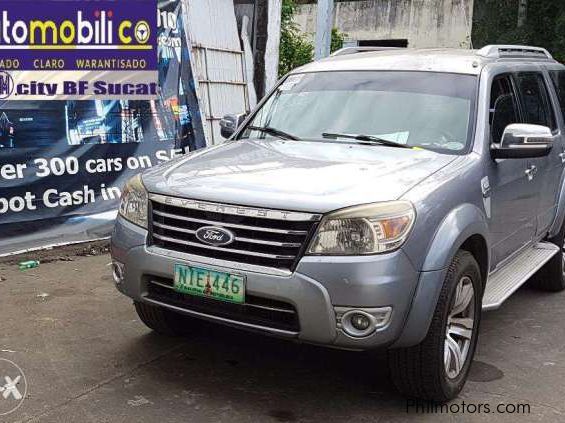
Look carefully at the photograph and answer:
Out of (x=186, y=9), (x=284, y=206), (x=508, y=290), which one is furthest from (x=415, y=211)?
(x=186, y=9)

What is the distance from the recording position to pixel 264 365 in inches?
160

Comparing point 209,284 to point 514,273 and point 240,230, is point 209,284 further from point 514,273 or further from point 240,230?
point 514,273

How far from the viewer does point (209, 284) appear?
3326mm

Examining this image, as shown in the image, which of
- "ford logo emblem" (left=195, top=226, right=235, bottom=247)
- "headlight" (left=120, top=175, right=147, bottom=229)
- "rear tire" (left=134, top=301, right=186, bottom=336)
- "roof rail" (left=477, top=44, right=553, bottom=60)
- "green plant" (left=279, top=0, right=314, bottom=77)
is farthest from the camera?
"green plant" (left=279, top=0, right=314, bottom=77)

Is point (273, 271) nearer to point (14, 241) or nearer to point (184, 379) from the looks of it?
point (184, 379)

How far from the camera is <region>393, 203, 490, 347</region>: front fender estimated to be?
10.5ft

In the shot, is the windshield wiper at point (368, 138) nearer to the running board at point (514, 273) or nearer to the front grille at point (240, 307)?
the running board at point (514, 273)

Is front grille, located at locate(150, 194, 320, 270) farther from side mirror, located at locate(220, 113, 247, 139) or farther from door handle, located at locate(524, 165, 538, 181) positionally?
door handle, located at locate(524, 165, 538, 181)

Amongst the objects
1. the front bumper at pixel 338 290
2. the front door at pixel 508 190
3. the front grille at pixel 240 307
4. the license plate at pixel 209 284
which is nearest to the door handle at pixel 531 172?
the front door at pixel 508 190

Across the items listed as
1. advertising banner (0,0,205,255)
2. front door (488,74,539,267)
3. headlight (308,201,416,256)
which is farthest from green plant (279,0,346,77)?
headlight (308,201,416,256)

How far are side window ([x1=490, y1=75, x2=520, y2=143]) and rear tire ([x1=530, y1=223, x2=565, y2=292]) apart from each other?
1.33 metres

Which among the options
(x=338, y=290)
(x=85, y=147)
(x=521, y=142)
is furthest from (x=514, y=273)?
(x=85, y=147)

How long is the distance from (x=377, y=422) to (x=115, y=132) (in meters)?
4.17

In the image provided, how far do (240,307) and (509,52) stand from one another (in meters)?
2.99
